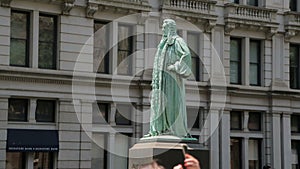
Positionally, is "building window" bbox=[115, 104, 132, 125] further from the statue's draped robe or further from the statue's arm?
the statue's arm

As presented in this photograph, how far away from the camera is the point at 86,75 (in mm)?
28219

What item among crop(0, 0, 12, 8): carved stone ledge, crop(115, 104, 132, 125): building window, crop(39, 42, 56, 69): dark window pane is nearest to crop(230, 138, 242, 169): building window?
crop(115, 104, 132, 125): building window

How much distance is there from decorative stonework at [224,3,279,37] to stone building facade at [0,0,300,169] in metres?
0.06

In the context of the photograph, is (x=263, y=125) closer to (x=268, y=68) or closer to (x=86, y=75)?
(x=268, y=68)

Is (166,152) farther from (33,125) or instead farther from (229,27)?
(229,27)

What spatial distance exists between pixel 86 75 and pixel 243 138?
918 cm

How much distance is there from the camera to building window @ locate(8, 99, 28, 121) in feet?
88.1

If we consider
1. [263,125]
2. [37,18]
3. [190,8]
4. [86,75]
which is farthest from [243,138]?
[37,18]

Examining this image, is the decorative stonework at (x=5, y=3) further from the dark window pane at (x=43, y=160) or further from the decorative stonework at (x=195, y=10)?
the decorative stonework at (x=195, y=10)

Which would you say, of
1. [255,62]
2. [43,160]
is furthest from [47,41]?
[255,62]

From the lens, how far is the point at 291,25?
34.5 m

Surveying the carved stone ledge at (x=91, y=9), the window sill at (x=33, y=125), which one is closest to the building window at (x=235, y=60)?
the carved stone ledge at (x=91, y=9)

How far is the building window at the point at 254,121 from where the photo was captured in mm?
33562

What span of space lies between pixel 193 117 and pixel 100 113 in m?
4.75
